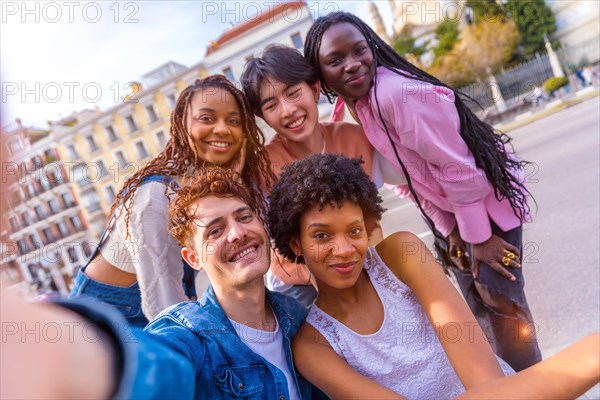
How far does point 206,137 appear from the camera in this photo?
2.14 metres

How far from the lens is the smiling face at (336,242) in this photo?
169 cm

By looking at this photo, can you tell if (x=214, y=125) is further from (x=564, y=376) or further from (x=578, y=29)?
(x=578, y=29)

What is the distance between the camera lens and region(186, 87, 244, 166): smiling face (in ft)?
6.97

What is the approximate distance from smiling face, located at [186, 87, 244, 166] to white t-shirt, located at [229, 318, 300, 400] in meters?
0.93

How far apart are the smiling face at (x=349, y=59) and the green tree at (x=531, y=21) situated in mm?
30292

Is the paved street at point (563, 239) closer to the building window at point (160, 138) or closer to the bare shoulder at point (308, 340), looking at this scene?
the bare shoulder at point (308, 340)

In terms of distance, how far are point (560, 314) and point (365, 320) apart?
6.63 ft

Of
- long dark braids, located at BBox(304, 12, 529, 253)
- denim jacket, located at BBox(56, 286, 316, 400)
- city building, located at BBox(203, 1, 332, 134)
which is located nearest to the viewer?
denim jacket, located at BBox(56, 286, 316, 400)

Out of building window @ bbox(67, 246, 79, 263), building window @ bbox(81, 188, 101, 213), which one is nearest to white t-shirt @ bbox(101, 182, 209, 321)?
building window @ bbox(81, 188, 101, 213)

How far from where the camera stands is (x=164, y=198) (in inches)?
73.5

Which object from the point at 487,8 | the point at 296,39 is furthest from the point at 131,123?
the point at 487,8

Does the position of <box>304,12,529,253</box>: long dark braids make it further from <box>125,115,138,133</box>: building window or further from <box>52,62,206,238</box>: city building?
<box>125,115,138,133</box>: building window

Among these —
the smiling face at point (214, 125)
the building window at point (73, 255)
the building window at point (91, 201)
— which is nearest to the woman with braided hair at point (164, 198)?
the smiling face at point (214, 125)

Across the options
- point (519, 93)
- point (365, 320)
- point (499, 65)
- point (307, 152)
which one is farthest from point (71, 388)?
point (499, 65)
